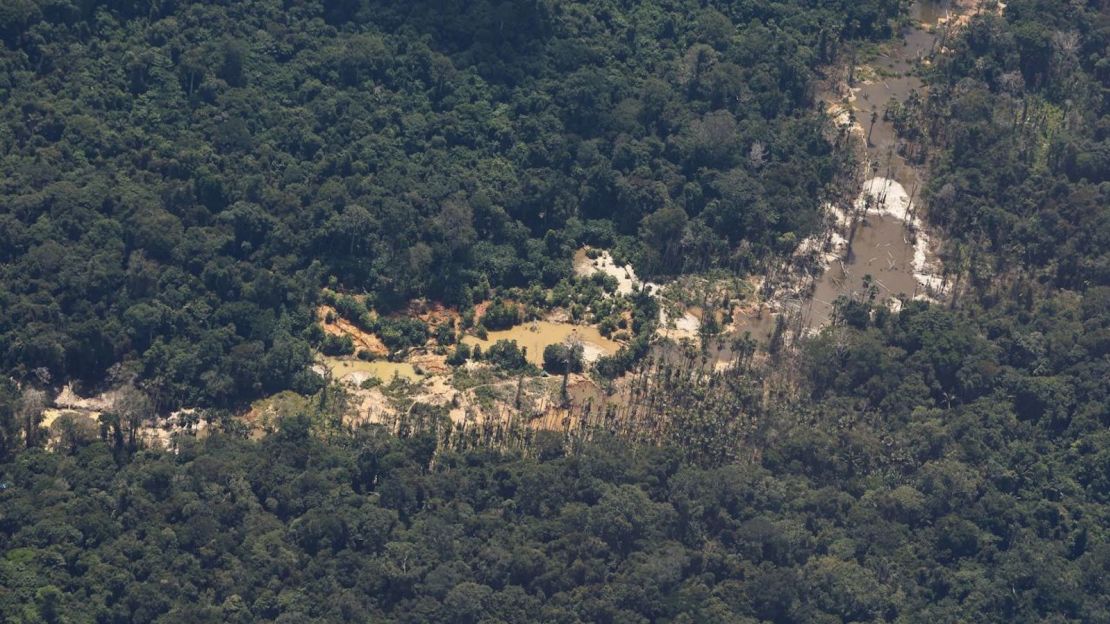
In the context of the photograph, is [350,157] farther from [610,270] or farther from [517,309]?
[610,270]

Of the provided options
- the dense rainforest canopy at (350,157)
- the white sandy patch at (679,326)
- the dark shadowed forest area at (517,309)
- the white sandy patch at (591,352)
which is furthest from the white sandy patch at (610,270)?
the white sandy patch at (591,352)

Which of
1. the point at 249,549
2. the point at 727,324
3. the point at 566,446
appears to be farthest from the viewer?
the point at 727,324

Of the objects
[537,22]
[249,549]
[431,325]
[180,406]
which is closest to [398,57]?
[537,22]

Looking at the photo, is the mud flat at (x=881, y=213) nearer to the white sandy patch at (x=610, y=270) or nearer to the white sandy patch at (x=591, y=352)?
the white sandy patch at (x=610, y=270)

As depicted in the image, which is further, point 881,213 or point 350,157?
point 881,213

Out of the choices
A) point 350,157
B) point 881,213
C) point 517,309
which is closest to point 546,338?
point 517,309

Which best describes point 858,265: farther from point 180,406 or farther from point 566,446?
point 180,406

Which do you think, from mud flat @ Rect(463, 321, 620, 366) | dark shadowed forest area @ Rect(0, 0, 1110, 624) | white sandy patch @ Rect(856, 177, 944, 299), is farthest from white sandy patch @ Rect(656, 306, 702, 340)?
white sandy patch @ Rect(856, 177, 944, 299)

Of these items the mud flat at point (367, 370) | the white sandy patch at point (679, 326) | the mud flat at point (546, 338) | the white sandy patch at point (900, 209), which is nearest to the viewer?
the mud flat at point (367, 370)

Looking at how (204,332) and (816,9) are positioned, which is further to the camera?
Result: (816,9)
